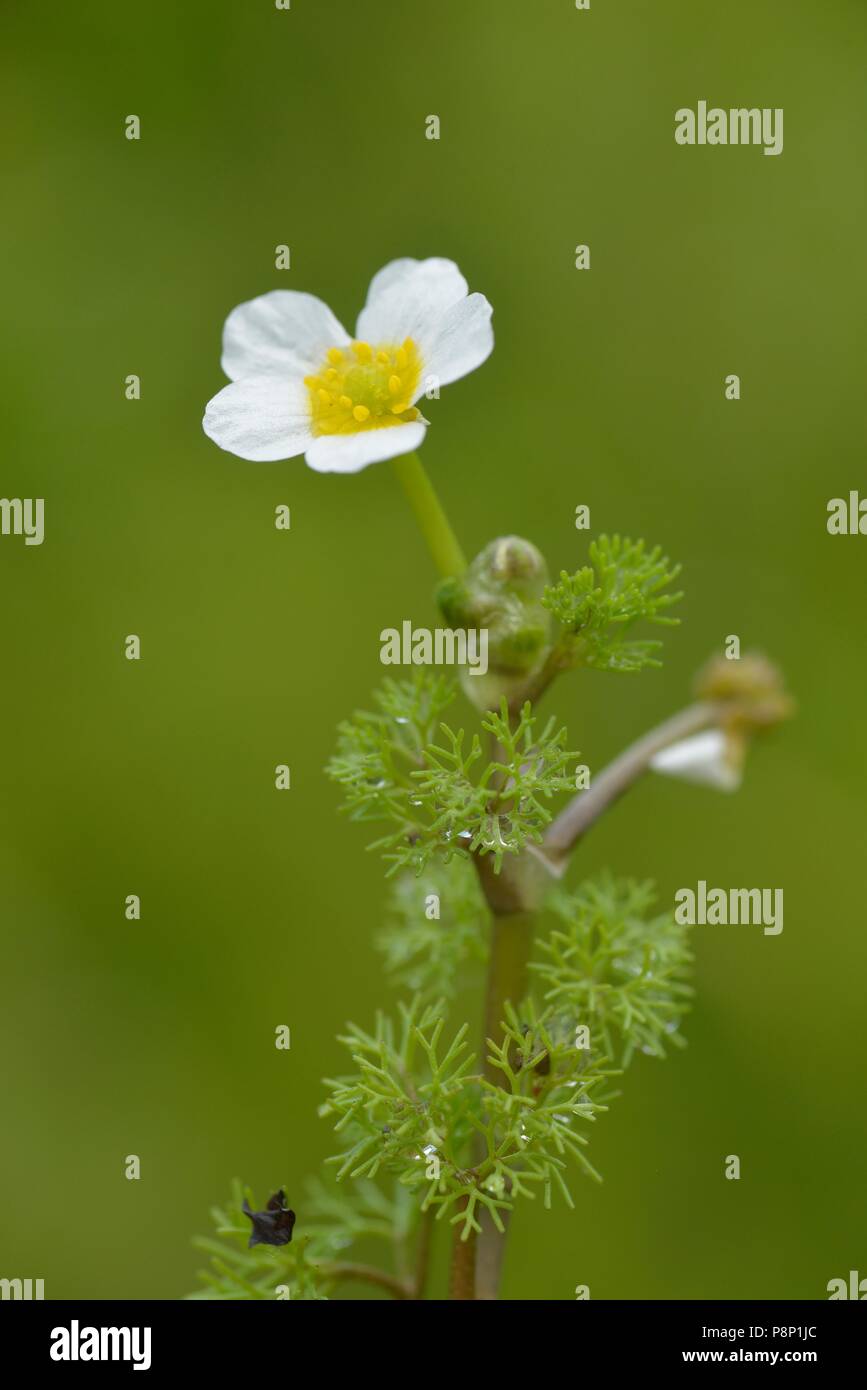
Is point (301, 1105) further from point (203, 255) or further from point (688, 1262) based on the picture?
point (203, 255)

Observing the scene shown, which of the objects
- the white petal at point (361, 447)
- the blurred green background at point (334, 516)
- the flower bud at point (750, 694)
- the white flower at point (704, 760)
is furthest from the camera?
the blurred green background at point (334, 516)

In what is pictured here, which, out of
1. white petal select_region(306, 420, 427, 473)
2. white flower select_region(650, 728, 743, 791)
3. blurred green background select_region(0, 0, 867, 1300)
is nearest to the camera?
white petal select_region(306, 420, 427, 473)

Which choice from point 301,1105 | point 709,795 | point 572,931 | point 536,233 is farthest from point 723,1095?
point 536,233

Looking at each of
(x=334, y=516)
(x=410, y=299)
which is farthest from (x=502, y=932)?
(x=334, y=516)

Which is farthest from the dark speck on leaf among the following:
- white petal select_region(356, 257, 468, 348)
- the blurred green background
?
the blurred green background

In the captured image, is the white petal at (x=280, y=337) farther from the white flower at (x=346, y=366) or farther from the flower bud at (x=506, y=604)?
the flower bud at (x=506, y=604)

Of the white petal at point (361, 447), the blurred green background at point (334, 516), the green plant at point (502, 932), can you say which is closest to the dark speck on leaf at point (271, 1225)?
the green plant at point (502, 932)

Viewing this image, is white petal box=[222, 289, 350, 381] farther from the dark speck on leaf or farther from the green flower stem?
the dark speck on leaf
